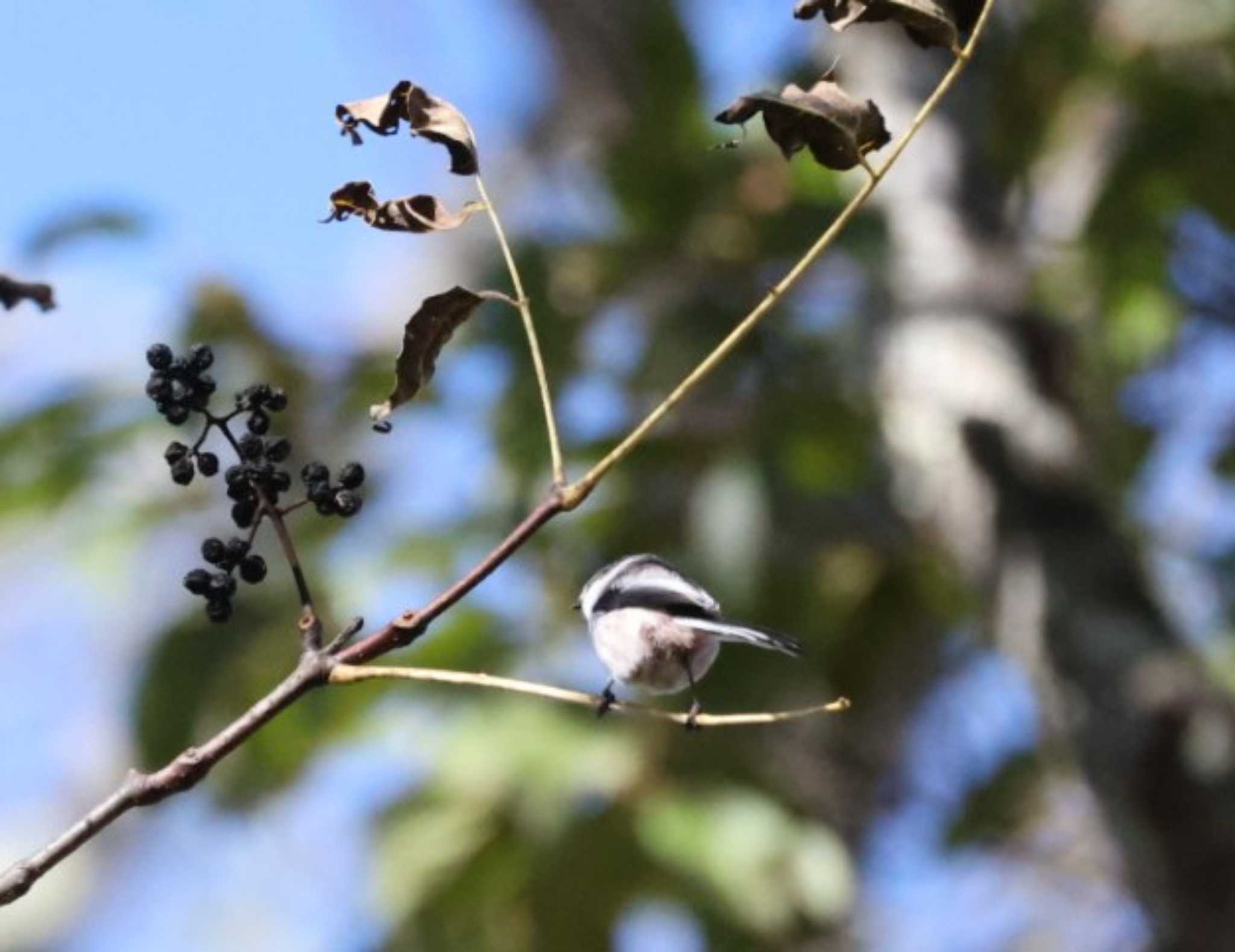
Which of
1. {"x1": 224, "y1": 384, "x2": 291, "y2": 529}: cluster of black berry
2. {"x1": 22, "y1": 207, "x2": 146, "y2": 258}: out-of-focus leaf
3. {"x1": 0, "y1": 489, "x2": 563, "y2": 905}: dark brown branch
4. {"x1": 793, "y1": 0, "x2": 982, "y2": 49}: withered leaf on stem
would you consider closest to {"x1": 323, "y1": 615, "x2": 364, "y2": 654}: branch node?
{"x1": 0, "y1": 489, "x2": 563, "y2": 905}: dark brown branch

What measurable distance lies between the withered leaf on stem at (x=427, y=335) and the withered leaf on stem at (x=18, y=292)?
0.27 meters

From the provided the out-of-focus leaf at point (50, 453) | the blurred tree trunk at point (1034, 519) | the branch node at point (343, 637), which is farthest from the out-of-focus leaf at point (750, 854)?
the branch node at point (343, 637)

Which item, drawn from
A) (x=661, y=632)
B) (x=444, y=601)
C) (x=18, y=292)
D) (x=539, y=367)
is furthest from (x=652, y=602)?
(x=18, y=292)

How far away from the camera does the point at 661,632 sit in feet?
4.73

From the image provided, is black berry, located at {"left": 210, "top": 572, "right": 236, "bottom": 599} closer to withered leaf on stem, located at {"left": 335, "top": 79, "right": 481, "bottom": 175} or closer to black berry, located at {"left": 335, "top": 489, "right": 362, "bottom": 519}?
black berry, located at {"left": 335, "top": 489, "right": 362, "bottom": 519}

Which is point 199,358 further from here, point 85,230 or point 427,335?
point 85,230

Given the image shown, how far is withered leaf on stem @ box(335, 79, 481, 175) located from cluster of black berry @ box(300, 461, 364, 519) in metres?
0.22

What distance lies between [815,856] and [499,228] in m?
2.55

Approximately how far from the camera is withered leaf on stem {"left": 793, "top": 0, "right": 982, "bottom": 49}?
1.30 meters

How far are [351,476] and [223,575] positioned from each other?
0.34 ft

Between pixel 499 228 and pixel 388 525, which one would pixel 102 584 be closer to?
pixel 388 525

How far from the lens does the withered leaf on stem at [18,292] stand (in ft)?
3.47

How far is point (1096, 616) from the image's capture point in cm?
382

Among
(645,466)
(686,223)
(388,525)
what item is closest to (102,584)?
(388,525)
